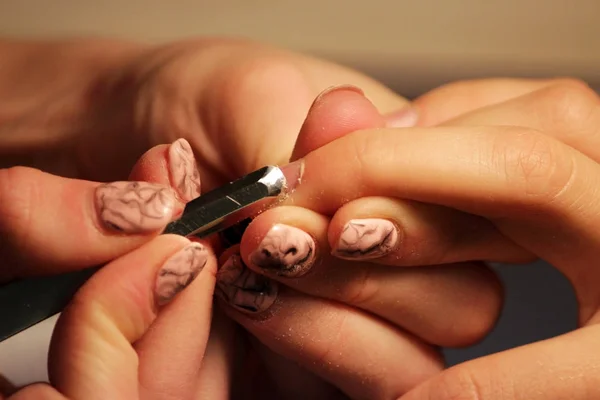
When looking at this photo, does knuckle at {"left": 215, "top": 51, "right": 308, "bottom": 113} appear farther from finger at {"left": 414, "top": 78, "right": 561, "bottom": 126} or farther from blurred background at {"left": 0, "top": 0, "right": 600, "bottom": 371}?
blurred background at {"left": 0, "top": 0, "right": 600, "bottom": 371}

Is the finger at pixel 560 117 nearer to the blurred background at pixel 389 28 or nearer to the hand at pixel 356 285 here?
the hand at pixel 356 285

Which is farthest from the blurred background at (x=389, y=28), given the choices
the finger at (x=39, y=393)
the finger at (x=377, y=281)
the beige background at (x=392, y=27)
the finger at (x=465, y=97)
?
the finger at (x=39, y=393)

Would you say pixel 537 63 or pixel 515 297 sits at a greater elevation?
pixel 537 63

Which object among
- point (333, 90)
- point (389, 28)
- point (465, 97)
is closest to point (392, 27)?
point (389, 28)

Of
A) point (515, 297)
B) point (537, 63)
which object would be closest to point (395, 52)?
point (537, 63)

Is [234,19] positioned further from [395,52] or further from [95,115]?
[95,115]

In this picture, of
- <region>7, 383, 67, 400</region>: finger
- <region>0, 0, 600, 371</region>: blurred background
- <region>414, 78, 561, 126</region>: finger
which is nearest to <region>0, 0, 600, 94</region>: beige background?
<region>0, 0, 600, 371</region>: blurred background
